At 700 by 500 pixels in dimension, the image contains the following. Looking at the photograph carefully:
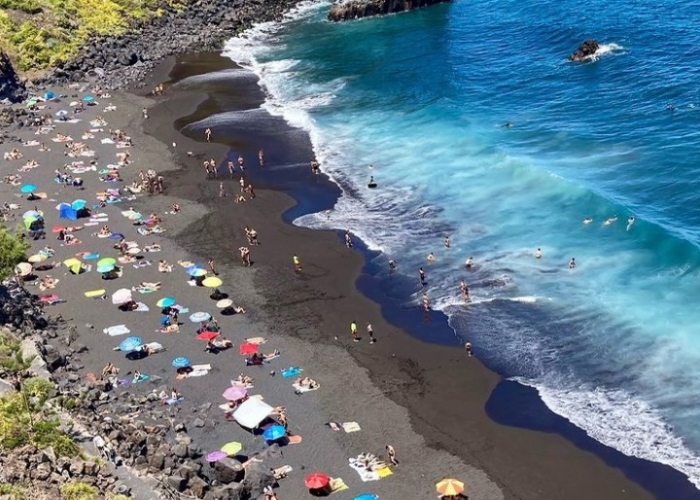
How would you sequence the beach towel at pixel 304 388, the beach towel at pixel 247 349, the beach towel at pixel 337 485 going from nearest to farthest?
the beach towel at pixel 337 485, the beach towel at pixel 304 388, the beach towel at pixel 247 349

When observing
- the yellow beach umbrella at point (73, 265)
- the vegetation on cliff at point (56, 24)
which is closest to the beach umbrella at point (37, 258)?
the yellow beach umbrella at point (73, 265)

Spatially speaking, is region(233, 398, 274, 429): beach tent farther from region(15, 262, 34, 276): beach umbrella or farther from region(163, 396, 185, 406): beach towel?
region(15, 262, 34, 276): beach umbrella

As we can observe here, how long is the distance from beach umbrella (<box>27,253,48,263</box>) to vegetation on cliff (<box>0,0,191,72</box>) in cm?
4367

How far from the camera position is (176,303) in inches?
1772

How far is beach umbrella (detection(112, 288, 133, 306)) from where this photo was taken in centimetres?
4425

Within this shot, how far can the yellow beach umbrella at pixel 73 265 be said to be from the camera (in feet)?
157

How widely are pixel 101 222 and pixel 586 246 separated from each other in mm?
33870

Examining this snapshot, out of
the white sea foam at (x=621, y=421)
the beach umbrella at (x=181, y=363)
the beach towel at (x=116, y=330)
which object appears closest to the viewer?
the white sea foam at (x=621, y=421)

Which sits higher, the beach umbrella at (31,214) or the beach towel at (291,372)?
the beach umbrella at (31,214)

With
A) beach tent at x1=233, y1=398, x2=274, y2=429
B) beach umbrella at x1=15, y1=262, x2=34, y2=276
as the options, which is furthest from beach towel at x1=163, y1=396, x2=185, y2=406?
beach umbrella at x1=15, y1=262, x2=34, y2=276

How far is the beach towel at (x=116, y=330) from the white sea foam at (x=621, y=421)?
21.5 m

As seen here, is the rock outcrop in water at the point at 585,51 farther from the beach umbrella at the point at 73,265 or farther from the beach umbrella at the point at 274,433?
the beach umbrella at the point at 274,433

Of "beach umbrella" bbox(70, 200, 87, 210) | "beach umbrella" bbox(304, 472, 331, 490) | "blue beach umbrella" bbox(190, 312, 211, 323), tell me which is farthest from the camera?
"beach umbrella" bbox(70, 200, 87, 210)

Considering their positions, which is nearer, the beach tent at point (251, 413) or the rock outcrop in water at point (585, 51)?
the beach tent at point (251, 413)
